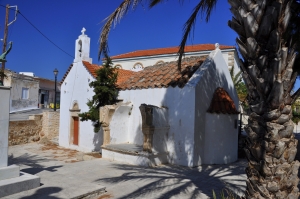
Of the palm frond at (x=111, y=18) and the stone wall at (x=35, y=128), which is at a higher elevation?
the palm frond at (x=111, y=18)

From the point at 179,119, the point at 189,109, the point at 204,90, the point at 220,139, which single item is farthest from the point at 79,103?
the point at 220,139

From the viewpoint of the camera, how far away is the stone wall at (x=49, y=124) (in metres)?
20.0

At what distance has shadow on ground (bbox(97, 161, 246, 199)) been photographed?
633cm

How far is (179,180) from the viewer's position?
7.43 metres

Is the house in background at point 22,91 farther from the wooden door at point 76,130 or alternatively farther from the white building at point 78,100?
the wooden door at point 76,130

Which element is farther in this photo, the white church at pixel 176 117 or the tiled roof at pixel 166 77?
the tiled roof at pixel 166 77

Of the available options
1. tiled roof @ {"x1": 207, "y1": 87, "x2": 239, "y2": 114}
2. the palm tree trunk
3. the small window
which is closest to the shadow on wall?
tiled roof @ {"x1": 207, "y1": 87, "x2": 239, "y2": 114}

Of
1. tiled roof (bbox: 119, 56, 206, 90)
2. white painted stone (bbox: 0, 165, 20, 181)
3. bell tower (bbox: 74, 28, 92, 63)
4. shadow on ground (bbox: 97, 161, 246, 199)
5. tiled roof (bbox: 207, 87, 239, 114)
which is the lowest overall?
shadow on ground (bbox: 97, 161, 246, 199)

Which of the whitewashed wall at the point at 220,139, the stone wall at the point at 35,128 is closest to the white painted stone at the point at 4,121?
the whitewashed wall at the point at 220,139

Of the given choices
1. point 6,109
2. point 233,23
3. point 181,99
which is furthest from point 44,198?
point 181,99

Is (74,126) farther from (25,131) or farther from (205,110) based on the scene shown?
(205,110)

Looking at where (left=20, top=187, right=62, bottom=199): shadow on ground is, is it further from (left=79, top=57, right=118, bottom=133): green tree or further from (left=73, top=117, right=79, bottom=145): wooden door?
(left=73, top=117, right=79, bottom=145): wooden door

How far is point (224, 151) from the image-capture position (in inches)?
427

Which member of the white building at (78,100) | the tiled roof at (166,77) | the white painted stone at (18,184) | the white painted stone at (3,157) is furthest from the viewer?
the white building at (78,100)
